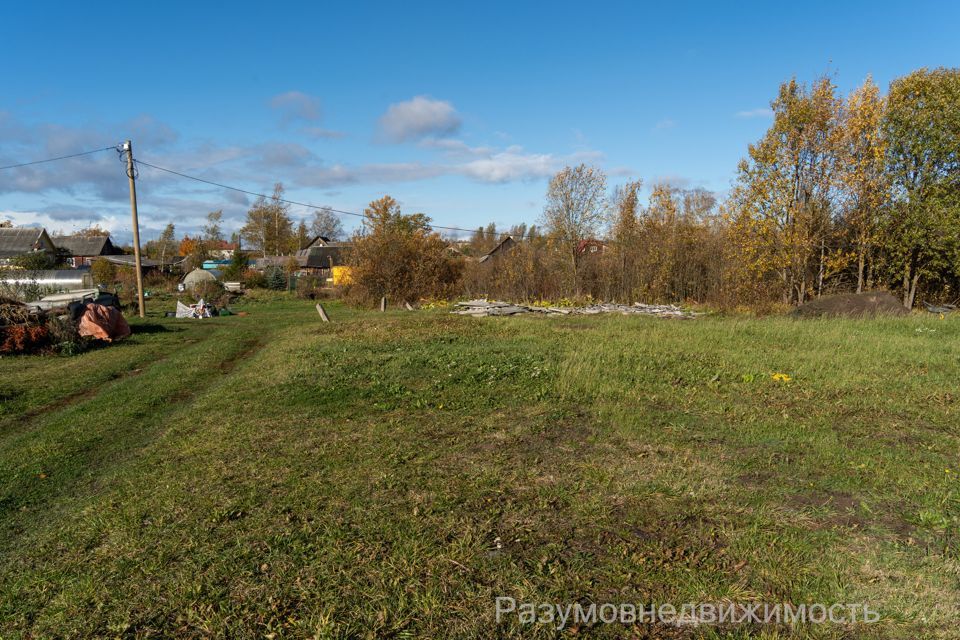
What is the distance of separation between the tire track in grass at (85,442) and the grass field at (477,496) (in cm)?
4

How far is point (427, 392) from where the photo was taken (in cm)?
760

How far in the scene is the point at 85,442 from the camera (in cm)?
596

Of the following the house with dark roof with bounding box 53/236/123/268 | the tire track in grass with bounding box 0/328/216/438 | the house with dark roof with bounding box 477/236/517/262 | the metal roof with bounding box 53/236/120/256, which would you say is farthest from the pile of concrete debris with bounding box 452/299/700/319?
the metal roof with bounding box 53/236/120/256

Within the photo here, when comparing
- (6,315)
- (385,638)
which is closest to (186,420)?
(385,638)

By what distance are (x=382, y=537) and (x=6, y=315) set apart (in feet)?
45.0

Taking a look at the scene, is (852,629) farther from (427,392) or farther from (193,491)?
(427,392)

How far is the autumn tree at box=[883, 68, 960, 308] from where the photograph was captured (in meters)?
17.4

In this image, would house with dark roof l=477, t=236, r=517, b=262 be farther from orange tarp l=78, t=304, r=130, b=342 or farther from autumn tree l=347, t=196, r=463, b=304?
orange tarp l=78, t=304, r=130, b=342

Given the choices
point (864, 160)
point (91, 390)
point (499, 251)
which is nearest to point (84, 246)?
point (499, 251)

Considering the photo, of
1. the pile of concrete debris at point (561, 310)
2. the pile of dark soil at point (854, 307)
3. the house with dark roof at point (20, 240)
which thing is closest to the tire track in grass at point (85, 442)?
the pile of concrete debris at point (561, 310)

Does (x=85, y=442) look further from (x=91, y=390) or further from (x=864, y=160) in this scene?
(x=864, y=160)

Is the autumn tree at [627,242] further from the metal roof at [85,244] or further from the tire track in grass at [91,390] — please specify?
the metal roof at [85,244]

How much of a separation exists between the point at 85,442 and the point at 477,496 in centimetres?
470

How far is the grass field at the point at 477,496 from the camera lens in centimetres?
291
